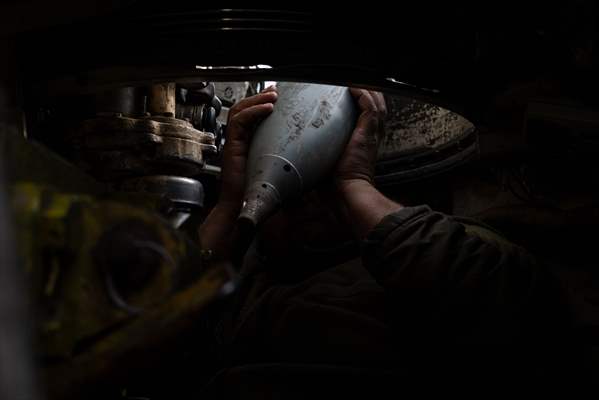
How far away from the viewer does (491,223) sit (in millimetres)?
1649

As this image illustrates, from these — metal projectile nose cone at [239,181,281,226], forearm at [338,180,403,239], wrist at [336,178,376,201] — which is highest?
metal projectile nose cone at [239,181,281,226]

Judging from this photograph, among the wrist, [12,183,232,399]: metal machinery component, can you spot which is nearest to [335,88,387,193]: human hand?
the wrist

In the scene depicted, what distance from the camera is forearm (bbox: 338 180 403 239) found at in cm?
143

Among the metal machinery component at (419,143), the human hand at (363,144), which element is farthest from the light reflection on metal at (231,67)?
the metal machinery component at (419,143)

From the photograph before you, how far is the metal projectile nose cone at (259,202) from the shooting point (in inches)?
47.6

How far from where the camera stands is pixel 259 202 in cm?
122

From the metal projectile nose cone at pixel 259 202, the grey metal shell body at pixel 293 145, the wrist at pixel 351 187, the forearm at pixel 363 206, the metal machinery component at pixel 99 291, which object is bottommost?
the forearm at pixel 363 206

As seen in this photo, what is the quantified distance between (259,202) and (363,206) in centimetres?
32

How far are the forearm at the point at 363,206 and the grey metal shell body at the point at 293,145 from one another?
0.38 ft

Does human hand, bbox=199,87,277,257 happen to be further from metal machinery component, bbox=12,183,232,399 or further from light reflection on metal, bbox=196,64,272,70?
metal machinery component, bbox=12,183,232,399

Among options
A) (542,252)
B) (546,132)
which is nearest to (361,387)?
(542,252)

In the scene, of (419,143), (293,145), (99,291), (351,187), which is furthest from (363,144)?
(99,291)

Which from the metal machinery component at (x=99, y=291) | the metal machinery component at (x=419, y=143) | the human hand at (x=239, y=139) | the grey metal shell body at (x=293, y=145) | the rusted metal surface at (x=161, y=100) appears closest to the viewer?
the metal machinery component at (x=99, y=291)

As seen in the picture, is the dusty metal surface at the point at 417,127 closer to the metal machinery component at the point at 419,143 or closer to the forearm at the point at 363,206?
the metal machinery component at the point at 419,143
